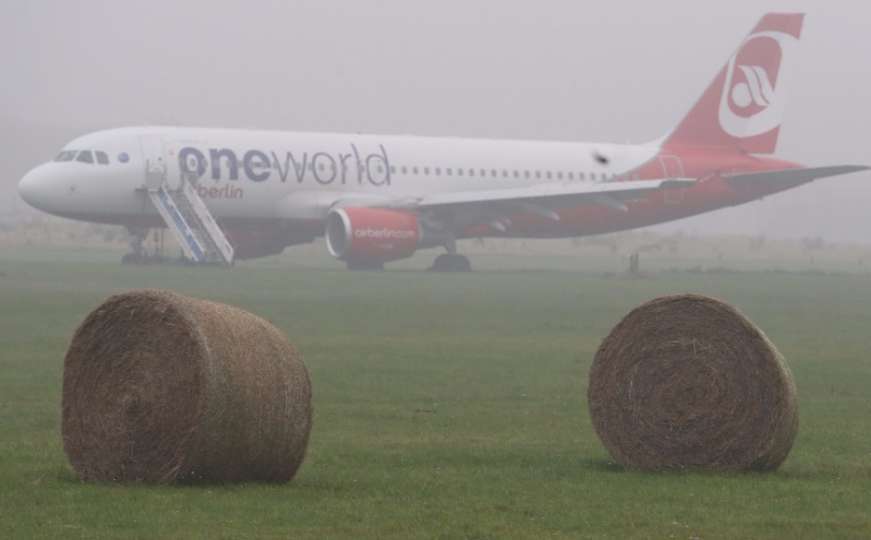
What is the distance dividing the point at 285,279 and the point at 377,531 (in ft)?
107

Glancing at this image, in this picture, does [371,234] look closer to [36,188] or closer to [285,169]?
[285,169]

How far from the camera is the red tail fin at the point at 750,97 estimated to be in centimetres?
5675

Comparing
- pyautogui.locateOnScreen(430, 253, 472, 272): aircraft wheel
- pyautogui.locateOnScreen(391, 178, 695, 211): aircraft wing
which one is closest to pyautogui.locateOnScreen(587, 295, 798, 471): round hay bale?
pyautogui.locateOnScreen(391, 178, 695, 211): aircraft wing

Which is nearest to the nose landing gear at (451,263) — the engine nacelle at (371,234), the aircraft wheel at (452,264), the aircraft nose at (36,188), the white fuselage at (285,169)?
the aircraft wheel at (452,264)

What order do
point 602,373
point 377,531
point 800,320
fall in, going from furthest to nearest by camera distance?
1. point 800,320
2. point 602,373
3. point 377,531

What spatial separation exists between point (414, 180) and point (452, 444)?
36349 mm

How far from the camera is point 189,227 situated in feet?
155

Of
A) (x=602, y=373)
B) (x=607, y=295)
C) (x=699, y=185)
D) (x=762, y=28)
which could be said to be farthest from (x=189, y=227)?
(x=602, y=373)

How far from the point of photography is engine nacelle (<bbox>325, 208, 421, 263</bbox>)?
48.2m

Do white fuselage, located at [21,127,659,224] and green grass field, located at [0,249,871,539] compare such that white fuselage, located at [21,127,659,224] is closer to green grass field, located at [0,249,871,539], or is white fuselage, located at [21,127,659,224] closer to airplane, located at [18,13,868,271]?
airplane, located at [18,13,868,271]

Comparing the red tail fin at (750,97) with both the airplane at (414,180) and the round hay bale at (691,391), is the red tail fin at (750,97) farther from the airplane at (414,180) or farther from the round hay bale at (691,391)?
the round hay bale at (691,391)

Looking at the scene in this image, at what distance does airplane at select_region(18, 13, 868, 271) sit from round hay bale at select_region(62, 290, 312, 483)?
109 ft

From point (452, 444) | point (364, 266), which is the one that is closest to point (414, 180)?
point (364, 266)

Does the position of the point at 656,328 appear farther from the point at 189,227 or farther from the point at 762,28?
the point at 762,28
